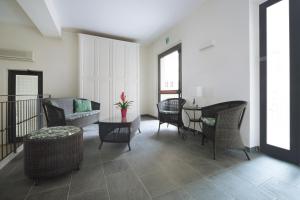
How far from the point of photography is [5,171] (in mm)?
1775

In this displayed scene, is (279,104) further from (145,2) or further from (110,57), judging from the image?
(110,57)

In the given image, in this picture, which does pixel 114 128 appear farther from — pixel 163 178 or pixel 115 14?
pixel 115 14

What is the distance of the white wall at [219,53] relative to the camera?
92.9 inches

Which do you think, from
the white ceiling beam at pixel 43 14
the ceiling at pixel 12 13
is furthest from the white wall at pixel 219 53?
the ceiling at pixel 12 13

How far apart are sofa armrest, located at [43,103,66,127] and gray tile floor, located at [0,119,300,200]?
0.81m

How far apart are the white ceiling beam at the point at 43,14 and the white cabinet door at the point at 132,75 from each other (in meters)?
2.16

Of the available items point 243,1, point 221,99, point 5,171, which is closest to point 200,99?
point 221,99

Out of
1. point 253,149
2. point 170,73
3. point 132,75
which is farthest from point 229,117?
point 132,75

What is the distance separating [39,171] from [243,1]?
3724 millimetres

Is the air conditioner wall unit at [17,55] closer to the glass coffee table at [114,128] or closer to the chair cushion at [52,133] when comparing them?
the glass coffee table at [114,128]

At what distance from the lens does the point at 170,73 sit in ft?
15.8

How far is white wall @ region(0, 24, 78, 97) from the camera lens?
3994 millimetres

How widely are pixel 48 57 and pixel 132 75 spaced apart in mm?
2631

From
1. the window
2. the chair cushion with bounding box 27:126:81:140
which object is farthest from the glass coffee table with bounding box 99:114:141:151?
the window
